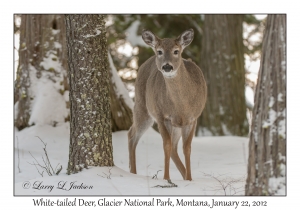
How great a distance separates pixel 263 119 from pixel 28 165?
428 centimetres

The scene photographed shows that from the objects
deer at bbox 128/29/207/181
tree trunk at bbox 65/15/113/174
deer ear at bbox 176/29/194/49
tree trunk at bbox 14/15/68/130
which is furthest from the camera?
tree trunk at bbox 14/15/68/130

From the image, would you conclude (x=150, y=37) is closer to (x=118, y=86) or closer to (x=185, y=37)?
(x=185, y=37)

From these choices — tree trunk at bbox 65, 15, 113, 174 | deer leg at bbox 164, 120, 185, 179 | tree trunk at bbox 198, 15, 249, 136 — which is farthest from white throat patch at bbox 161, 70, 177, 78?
tree trunk at bbox 198, 15, 249, 136

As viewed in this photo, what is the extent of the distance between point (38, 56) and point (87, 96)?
13.2 ft

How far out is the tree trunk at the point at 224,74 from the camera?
1378cm

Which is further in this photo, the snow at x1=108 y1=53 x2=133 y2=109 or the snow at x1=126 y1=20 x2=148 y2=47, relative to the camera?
the snow at x1=126 y1=20 x2=148 y2=47

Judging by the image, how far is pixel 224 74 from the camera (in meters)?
13.9

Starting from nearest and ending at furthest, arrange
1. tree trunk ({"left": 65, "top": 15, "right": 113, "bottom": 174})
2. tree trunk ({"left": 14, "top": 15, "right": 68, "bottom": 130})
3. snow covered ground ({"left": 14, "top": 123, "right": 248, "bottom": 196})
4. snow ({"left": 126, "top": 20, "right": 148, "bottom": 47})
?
snow covered ground ({"left": 14, "top": 123, "right": 248, "bottom": 196}) < tree trunk ({"left": 65, "top": 15, "right": 113, "bottom": 174}) < tree trunk ({"left": 14, "top": 15, "right": 68, "bottom": 130}) < snow ({"left": 126, "top": 20, "right": 148, "bottom": 47})

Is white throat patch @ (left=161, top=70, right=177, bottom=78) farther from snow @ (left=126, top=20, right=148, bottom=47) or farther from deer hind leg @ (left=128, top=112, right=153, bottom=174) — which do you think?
snow @ (left=126, top=20, right=148, bottom=47)

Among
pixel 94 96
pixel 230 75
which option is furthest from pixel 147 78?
pixel 230 75

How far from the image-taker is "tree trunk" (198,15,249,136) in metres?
13.8

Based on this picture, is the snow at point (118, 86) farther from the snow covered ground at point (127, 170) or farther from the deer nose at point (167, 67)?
the deer nose at point (167, 67)

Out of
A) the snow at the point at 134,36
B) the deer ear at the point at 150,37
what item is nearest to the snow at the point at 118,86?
the deer ear at the point at 150,37

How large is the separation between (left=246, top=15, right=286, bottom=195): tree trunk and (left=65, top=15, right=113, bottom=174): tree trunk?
226 centimetres
